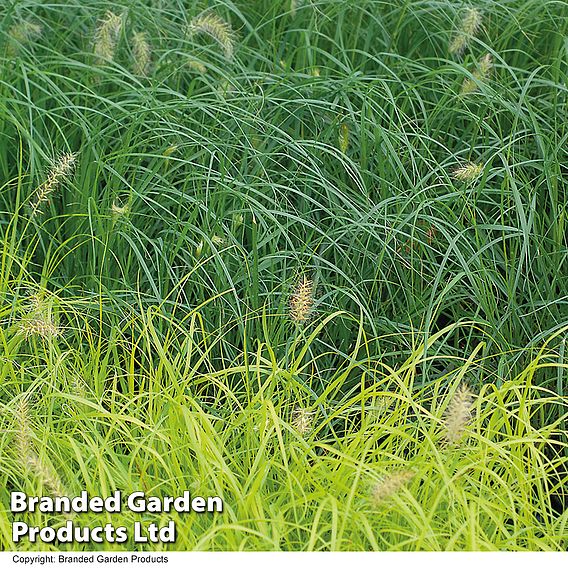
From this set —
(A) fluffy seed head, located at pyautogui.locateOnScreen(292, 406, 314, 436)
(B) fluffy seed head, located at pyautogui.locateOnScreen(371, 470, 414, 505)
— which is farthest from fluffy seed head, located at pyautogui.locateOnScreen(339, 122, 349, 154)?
(B) fluffy seed head, located at pyautogui.locateOnScreen(371, 470, 414, 505)

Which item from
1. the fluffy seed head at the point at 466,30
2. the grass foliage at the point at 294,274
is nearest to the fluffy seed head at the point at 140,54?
the grass foliage at the point at 294,274

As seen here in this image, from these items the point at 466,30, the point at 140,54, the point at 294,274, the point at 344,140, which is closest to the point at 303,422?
the point at 294,274

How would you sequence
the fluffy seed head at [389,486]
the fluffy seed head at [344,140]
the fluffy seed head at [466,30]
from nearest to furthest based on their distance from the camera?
the fluffy seed head at [389,486] < the fluffy seed head at [344,140] < the fluffy seed head at [466,30]

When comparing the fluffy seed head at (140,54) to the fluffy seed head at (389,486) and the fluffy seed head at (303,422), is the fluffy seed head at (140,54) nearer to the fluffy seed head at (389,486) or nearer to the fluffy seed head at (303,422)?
the fluffy seed head at (303,422)

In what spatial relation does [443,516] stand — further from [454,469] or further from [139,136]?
[139,136]

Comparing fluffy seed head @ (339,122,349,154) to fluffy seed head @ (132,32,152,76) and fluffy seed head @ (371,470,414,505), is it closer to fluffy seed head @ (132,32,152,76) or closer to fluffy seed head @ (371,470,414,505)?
fluffy seed head @ (132,32,152,76)

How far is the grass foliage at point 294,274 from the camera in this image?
100 inches

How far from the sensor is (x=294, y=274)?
3311 mm

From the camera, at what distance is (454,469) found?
2.62 m

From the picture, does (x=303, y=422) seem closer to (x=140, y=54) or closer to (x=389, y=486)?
(x=389, y=486)

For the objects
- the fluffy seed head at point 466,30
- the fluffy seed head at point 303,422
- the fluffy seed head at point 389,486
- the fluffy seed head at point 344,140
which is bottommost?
the fluffy seed head at point 389,486

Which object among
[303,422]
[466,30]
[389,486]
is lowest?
[389,486]

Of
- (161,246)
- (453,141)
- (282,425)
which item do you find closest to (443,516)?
(282,425)

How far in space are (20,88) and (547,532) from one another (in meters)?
2.54
